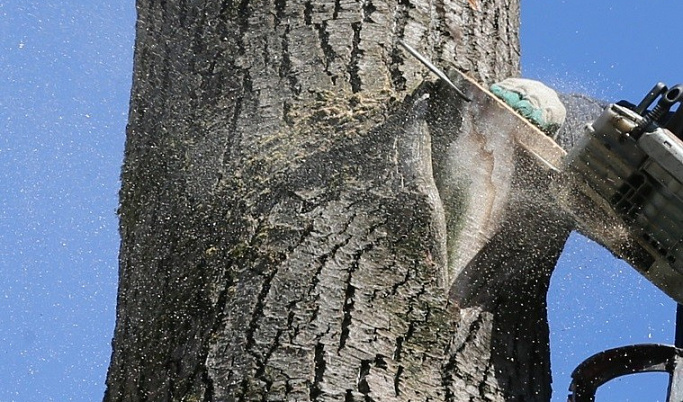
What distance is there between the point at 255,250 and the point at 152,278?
0.30 metres

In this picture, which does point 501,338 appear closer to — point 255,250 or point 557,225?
point 557,225

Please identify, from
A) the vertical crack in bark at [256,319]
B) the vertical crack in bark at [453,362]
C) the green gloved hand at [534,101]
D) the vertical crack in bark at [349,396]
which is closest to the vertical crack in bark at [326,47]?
the green gloved hand at [534,101]

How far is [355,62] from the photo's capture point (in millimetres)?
2758

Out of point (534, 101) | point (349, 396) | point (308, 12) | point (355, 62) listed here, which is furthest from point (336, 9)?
point (349, 396)

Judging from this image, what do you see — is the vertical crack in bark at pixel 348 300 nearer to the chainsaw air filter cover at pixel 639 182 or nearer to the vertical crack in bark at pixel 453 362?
the vertical crack in bark at pixel 453 362

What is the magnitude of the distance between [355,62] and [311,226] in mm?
514

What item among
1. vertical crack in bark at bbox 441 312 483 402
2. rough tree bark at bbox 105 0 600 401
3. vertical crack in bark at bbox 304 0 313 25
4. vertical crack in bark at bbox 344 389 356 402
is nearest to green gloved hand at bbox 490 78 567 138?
rough tree bark at bbox 105 0 600 401

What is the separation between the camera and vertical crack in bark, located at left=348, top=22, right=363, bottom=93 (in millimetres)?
2723

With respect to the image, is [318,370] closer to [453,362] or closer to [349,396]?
[349,396]

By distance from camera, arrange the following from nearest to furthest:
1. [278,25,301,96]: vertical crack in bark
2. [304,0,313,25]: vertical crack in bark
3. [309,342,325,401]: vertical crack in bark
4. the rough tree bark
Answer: [309,342,325,401]: vertical crack in bark → the rough tree bark → [278,25,301,96]: vertical crack in bark → [304,0,313,25]: vertical crack in bark

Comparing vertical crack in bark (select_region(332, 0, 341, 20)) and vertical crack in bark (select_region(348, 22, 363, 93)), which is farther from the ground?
vertical crack in bark (select_region(332, 0, 341, 20))

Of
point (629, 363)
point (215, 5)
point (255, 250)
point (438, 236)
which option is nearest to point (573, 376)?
point (629, 363)

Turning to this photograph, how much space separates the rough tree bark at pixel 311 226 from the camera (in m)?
2.34

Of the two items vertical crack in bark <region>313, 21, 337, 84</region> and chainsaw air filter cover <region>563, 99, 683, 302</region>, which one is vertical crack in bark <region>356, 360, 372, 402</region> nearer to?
vertical crack in bark <region>313, 21, 337, 84</region>
